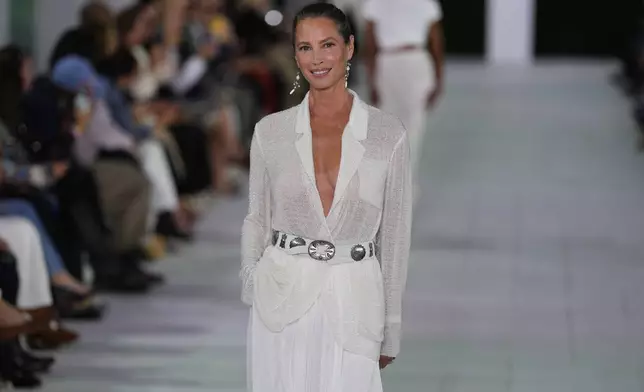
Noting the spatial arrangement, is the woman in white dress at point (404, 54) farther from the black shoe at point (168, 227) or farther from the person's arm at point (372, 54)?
the black shoe at point (168, 227)

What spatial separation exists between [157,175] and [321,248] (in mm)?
4980

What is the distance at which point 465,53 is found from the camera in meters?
22.2

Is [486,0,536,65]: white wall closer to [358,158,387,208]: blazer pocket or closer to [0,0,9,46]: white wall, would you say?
[0,0,9,46]: white wall

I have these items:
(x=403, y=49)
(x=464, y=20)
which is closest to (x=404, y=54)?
(x=403, y=49)

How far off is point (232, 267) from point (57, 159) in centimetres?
178

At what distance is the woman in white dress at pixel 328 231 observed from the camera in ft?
11.6

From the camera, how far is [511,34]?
21641 mm

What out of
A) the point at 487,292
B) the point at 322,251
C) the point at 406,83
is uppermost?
the point at 322,251

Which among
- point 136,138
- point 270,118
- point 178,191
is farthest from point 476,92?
point 270,118

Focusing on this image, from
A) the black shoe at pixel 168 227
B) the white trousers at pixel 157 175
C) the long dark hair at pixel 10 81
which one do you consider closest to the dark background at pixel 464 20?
the black shoe at pixel 168 227

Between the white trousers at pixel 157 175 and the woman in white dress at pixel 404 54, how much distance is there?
149cm

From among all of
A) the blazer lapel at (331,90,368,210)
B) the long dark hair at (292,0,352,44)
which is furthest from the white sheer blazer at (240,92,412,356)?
the long dark hair at (292,0,352,44)

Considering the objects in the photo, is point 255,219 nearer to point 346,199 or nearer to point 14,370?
point 346,199

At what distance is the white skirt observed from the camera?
358 cm
